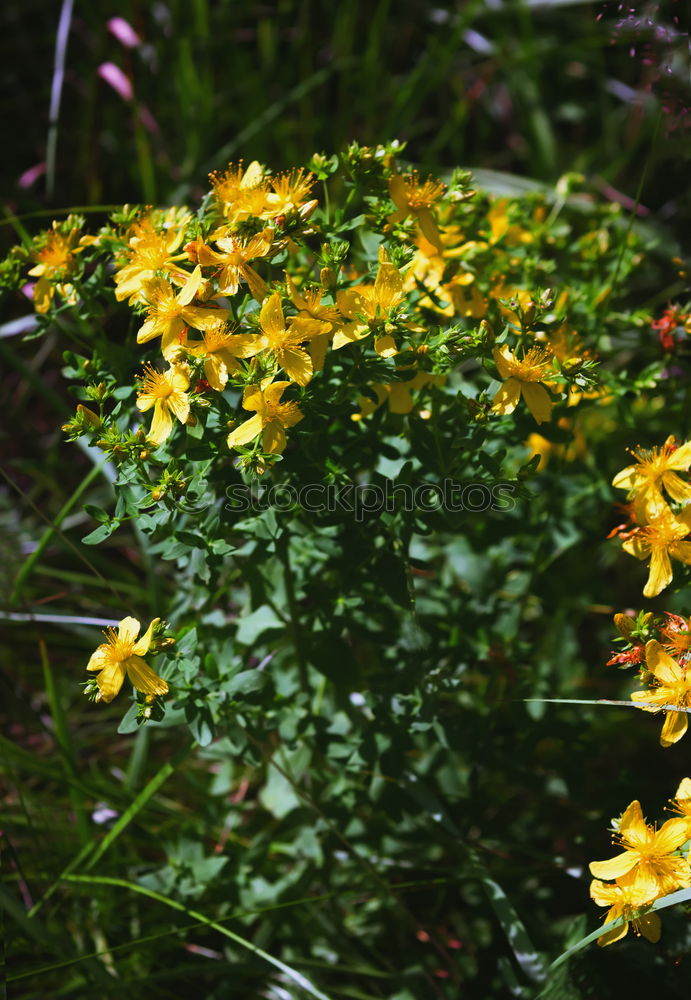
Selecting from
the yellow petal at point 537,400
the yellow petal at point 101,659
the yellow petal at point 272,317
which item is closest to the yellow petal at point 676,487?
the yellow petal at point 537,400

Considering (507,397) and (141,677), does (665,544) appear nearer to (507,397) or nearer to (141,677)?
(507,397)

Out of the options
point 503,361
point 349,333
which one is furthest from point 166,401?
point 503,361

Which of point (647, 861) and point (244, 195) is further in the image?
point (244, 195)

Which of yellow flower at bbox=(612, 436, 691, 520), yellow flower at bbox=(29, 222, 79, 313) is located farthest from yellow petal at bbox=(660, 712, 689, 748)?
yellow flower at bbox=(29, 222, 79, 313)

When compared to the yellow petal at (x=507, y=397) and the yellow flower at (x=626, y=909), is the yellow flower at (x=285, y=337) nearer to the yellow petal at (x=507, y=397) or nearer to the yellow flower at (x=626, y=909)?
the yellow petal at (x=507, y=397)

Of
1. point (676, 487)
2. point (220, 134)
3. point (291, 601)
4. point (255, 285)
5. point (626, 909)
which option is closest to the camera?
point (626, 909)

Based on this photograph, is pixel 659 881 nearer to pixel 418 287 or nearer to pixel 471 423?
pixel 471 423
